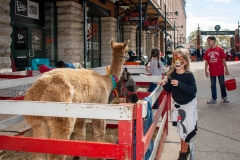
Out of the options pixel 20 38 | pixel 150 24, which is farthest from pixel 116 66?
pixel 150 24

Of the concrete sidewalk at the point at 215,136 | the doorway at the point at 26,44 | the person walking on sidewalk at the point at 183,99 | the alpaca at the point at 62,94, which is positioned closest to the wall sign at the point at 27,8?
the doorway at the point at 26,44

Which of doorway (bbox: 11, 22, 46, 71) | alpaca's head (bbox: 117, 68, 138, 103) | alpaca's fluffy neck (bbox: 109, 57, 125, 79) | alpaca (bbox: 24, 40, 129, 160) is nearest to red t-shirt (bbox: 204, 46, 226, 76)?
alpaca's head (bbox: 117, 68, 138, 103)

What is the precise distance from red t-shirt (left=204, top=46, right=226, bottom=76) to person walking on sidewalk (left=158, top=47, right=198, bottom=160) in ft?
15.5

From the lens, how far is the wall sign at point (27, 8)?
10.0 m

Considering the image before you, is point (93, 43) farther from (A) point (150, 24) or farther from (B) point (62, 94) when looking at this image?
(B) point (62, 94)

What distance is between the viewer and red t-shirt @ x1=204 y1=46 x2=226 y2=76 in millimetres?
8711

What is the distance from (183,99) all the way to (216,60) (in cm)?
490

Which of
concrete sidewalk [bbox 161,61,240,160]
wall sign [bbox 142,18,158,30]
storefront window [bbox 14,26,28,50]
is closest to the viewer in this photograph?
concrete sidewalk [bbox 161,61,240,160]

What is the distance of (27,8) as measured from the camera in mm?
10547

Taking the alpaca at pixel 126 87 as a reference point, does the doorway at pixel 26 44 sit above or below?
above

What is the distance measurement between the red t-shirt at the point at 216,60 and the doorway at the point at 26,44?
615cm

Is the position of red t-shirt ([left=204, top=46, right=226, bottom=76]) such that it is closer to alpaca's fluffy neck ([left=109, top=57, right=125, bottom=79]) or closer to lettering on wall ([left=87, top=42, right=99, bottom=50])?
alpaca's fluffy neck ([left=109, top=57, right=125, bottom=79])

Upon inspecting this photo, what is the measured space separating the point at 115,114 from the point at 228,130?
4.58m

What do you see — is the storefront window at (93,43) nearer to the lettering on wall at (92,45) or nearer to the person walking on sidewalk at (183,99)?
the lettering on wall at (92,45)
